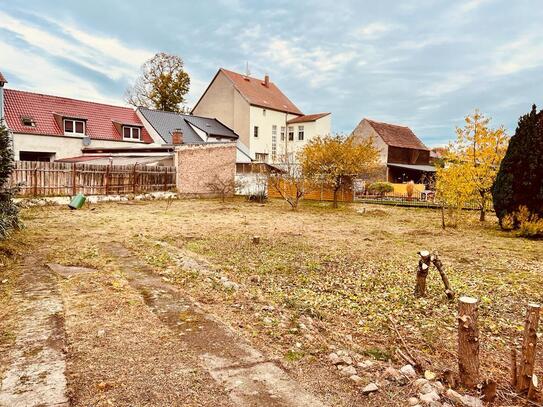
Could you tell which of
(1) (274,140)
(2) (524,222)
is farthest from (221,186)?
(2) (524,222)

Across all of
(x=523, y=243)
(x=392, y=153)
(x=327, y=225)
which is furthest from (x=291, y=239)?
(x=392, y=153)

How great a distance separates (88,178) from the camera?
21.8 m

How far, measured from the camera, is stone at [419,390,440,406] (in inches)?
119

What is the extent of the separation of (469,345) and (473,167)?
1360 cm

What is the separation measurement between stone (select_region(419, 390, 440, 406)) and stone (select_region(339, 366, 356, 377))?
24.6 inches

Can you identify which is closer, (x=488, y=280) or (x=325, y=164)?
(x=488, y=280)

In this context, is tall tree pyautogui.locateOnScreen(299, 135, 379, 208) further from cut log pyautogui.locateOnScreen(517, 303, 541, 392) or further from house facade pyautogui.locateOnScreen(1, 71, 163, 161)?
cut log pyautogui.locateOnScreen(517, 303, 541, 392)

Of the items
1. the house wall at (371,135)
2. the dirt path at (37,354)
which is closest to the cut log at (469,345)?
the dirt path at (37,354)

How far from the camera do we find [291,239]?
1103 centimetres

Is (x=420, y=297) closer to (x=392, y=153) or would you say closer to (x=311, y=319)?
(x=311, y=319)

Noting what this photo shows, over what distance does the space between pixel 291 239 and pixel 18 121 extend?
25.5 meters

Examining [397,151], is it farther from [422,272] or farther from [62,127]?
[422,272]

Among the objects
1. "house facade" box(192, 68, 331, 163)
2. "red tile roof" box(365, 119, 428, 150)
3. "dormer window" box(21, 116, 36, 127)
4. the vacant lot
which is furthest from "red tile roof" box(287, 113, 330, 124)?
the vacant lot

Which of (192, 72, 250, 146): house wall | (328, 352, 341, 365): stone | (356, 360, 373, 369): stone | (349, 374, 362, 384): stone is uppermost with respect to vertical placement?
(192, 72, 250, 146): house wall
